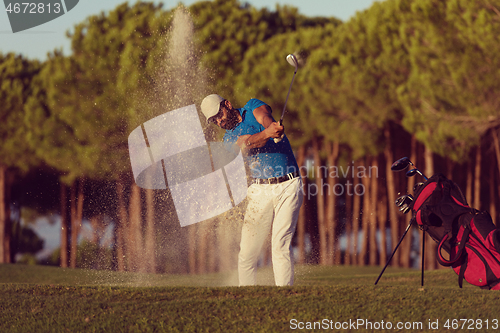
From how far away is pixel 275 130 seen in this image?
18.9 ft

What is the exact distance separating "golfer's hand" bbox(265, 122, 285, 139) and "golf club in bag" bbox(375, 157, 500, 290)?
5.15 ft

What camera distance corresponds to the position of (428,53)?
16.8 metres

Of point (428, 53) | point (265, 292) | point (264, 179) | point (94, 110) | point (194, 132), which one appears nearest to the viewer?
point (265, 292)

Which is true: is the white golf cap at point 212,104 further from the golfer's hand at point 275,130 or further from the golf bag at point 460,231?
the golf bag at point 460,231

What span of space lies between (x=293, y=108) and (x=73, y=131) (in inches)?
288

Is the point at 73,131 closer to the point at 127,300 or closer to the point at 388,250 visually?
the point at 388,250

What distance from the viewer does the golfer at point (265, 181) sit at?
6.26 m

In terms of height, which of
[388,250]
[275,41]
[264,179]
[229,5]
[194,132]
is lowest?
[388,250]

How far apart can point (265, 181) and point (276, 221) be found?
1.40 feet

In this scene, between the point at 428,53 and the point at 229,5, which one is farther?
the point at 229,5

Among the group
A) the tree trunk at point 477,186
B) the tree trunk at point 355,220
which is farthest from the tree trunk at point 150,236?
the tree trunk at point 477,186

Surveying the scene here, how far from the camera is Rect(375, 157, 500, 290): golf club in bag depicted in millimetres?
5781

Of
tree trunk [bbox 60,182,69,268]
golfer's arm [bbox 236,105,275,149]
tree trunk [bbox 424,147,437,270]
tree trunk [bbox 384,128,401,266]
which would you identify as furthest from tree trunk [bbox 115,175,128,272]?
golfer's arm [bbox 236,105,275,149]

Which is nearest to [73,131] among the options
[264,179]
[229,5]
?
[229,5]
